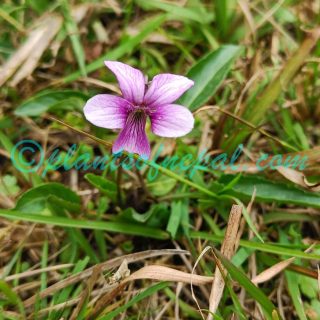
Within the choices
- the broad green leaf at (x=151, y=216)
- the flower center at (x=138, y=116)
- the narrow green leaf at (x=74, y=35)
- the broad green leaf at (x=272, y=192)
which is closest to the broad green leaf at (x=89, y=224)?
the broad green leaf at (x=151, y=216)

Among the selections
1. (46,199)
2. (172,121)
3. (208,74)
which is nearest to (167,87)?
(172,121)

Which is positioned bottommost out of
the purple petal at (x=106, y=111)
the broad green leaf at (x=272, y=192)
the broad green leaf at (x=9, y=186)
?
the broad green leaf at (x=272, y=192)

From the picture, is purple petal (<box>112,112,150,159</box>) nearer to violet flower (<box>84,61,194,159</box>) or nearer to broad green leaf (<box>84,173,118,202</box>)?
violet flower (<box>84,61,194,159</box>)

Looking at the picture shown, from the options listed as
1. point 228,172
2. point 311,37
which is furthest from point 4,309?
point 311,37

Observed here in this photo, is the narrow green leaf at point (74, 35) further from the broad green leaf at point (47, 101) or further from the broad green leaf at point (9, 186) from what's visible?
the broad green leaf at point (9, 186)

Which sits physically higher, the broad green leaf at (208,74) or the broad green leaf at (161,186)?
the broad green leaf at (208,74)

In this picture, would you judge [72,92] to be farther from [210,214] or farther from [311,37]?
[311,37]
